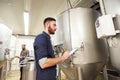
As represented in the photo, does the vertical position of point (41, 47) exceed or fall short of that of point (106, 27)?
it falls short

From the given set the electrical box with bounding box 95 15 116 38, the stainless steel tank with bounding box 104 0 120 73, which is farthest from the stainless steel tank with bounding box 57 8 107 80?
the electrical box with bounding box 95 15 116 38

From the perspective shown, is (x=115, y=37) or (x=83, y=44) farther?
(x=83, y=44)

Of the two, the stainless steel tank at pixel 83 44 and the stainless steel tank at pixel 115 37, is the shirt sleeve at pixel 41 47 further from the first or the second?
the stainless steel tank at pixel 115 37

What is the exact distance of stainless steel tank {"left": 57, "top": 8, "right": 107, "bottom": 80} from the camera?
1.54m

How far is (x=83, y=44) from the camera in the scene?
5.09 feet

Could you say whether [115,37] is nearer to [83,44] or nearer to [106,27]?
[106,27]

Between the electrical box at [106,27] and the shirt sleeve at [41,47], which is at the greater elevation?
the electrical box at [106,27]

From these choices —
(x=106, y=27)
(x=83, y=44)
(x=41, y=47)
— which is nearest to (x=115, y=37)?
(x=106, y=27)

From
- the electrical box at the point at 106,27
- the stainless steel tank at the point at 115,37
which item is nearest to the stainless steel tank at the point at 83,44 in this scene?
the stainless steel tank at the point at 115,37

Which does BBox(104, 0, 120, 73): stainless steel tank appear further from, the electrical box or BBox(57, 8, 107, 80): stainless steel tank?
BBox(57, 8, 107, 80): stainless steel tank

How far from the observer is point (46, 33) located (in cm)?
124

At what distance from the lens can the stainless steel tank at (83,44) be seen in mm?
1535

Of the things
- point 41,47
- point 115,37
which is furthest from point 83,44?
point 41,47

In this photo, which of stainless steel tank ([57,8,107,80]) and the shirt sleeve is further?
stainless steel tank ([57,8,107,80])
